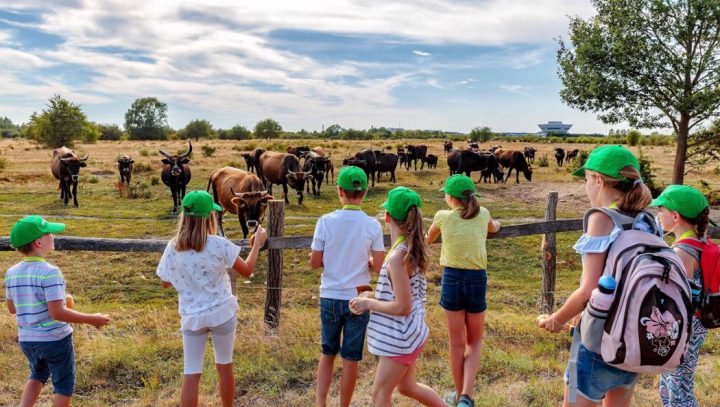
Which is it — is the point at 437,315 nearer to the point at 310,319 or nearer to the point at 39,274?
the point at 310,319

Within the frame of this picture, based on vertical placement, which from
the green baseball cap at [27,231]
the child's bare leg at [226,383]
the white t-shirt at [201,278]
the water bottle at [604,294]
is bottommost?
the child's bare leg at [226,383]

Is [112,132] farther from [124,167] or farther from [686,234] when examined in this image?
[686,234]

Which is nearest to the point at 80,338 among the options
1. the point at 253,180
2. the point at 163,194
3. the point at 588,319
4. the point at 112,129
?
the point at 588,319

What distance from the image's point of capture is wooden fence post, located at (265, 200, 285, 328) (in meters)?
6.36

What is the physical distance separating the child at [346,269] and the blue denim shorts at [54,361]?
1844 millimetres

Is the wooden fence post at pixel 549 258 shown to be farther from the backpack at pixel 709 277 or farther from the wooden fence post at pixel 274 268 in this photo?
the backpack at pixel 709 277

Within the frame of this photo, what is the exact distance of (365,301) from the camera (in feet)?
11.1

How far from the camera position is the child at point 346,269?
3953 mm

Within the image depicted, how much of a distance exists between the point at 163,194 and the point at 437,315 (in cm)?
1820

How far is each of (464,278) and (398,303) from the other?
117cm

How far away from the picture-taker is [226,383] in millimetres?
4055

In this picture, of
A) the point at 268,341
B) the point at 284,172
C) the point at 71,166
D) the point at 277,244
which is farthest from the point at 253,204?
the point at 71,166

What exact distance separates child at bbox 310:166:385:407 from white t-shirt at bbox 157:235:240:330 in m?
0.72

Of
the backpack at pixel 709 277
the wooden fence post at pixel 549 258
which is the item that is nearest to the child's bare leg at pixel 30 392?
the backpack at pixel 709 277
